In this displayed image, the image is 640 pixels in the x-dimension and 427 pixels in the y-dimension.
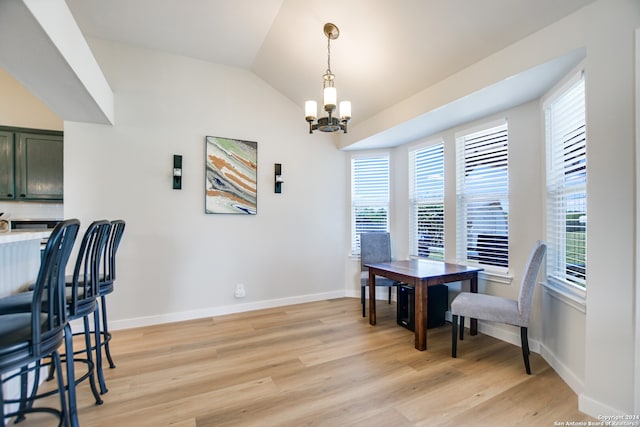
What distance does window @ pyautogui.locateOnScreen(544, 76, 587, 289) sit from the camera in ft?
7.39

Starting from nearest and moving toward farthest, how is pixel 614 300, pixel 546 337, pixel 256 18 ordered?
pixel 614 300 → pixel 546 337 → pixel 256 18

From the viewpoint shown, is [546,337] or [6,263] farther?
[546,337]

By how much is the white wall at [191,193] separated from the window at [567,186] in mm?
2729

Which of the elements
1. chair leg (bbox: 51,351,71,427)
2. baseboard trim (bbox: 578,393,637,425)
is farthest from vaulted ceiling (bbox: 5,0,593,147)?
chair leg (bbox: 51,351,71,427)

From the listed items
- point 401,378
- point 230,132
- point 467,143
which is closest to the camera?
point 401,378

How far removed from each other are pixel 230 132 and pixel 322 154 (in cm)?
137

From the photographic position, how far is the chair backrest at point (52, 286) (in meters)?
1.21

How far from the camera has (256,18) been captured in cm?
314

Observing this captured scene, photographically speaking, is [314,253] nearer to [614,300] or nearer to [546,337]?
[546,337]

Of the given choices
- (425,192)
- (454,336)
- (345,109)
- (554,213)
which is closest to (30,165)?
(345,109)

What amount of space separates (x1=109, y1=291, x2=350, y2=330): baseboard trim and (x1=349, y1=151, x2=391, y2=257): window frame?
2.94 feet

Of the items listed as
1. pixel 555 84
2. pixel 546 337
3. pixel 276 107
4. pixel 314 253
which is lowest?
pixel 546 337

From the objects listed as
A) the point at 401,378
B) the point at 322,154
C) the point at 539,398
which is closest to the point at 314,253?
the point at 322,154

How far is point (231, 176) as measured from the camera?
3877mm
